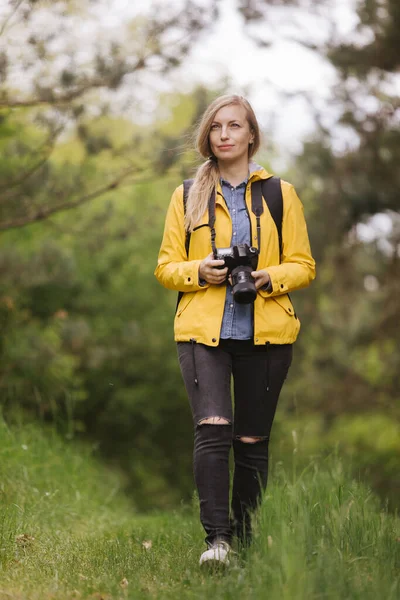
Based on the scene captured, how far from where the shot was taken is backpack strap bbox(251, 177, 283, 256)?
4.06 m

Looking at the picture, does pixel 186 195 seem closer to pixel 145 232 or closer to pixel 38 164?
pixel 38 164

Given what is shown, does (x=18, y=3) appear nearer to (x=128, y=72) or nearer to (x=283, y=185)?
(x=128, y=72)

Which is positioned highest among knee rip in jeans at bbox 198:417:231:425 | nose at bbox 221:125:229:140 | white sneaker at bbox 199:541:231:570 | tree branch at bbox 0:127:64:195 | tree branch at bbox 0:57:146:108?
tree branch at bbox 0:57:146:108

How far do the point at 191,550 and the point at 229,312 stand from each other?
3.70ft

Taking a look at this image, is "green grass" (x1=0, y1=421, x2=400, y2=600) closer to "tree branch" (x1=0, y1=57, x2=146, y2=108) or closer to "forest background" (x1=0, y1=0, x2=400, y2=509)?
"forest background" (x1=0, y1=0, x2=400, y2=509)

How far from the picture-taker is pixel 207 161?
14.1 ft

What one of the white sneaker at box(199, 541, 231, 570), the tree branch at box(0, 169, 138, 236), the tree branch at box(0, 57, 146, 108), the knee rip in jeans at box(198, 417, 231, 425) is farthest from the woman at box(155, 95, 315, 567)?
the tree branch at box(0, 169, 138, 236)

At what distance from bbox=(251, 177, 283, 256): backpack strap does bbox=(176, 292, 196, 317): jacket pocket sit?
0.39 m

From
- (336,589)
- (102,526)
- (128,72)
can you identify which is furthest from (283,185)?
(128,72)

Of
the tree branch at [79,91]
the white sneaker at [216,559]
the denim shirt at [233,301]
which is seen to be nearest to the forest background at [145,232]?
the tree branch at [79,91]

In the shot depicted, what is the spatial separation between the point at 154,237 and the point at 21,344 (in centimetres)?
904

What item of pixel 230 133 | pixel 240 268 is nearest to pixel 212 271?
pixel 240 268

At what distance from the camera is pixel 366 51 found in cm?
1137

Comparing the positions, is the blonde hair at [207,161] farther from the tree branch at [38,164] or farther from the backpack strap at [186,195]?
the tree branch at [38,164]
